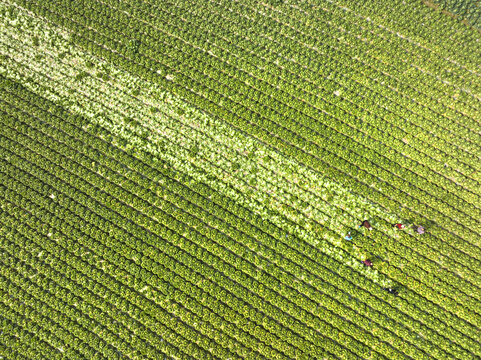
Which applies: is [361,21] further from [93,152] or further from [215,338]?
[215,338]

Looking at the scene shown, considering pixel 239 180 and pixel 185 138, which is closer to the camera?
pixel 239 180

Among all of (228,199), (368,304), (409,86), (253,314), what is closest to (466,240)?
(368,304)

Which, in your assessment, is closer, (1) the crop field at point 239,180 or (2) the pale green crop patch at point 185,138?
(1) the crop field at point 239,180

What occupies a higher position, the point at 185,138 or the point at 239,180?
the point at 185,138

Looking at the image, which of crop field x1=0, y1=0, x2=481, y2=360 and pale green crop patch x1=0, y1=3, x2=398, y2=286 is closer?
crop field x1=0, y1=0, x2=481, y2=360
